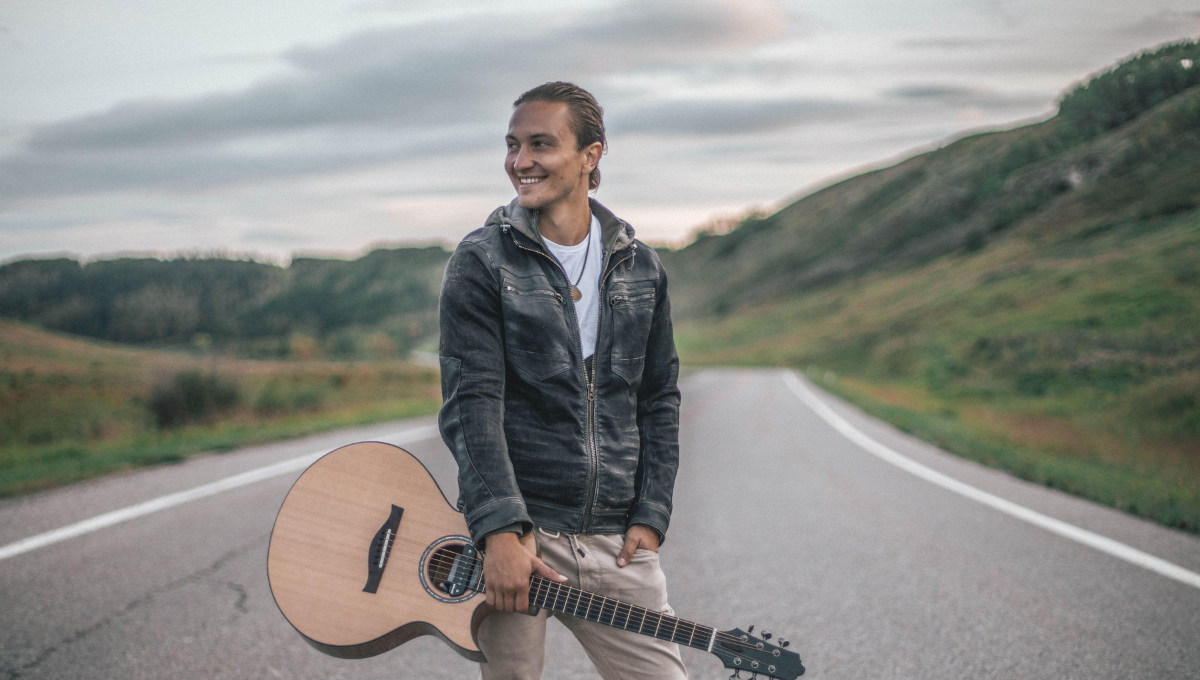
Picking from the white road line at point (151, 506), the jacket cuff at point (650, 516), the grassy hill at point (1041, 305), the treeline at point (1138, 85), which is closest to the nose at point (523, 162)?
the jacket cuff at point (650, 516)

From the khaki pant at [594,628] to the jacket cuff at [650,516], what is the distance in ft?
0.23

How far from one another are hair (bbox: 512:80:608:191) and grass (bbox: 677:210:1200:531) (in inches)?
256

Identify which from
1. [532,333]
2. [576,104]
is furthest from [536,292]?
[576,104]

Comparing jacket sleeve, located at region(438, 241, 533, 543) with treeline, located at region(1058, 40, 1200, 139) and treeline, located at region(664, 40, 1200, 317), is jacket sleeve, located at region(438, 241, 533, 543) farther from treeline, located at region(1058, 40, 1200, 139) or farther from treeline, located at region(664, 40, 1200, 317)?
treeline, located at region(664, 40, 1200, 317)

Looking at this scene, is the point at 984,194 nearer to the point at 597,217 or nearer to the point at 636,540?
the point at 597,217

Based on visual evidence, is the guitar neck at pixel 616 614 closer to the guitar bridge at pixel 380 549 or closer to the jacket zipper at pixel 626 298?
the guitar bridge at pixel 380 549

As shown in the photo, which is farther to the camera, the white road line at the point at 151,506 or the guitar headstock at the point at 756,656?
the white road line at the point at 151,506

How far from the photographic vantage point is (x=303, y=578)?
6.66ft

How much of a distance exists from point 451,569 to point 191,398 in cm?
1398

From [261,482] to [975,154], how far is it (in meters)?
104

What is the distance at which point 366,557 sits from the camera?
2.03 meters

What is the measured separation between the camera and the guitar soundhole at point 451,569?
191 centimetres

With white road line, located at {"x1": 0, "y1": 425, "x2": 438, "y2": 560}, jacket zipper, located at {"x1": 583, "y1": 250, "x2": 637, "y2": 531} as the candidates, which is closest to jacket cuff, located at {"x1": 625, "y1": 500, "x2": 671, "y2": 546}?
jacket zipper, located at {"x1": 583, "y1": 250, "x2": 637, "y2": 531}

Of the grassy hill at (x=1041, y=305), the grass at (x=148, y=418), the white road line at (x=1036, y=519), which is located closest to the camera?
the white road line at (x=1036, y=519)
